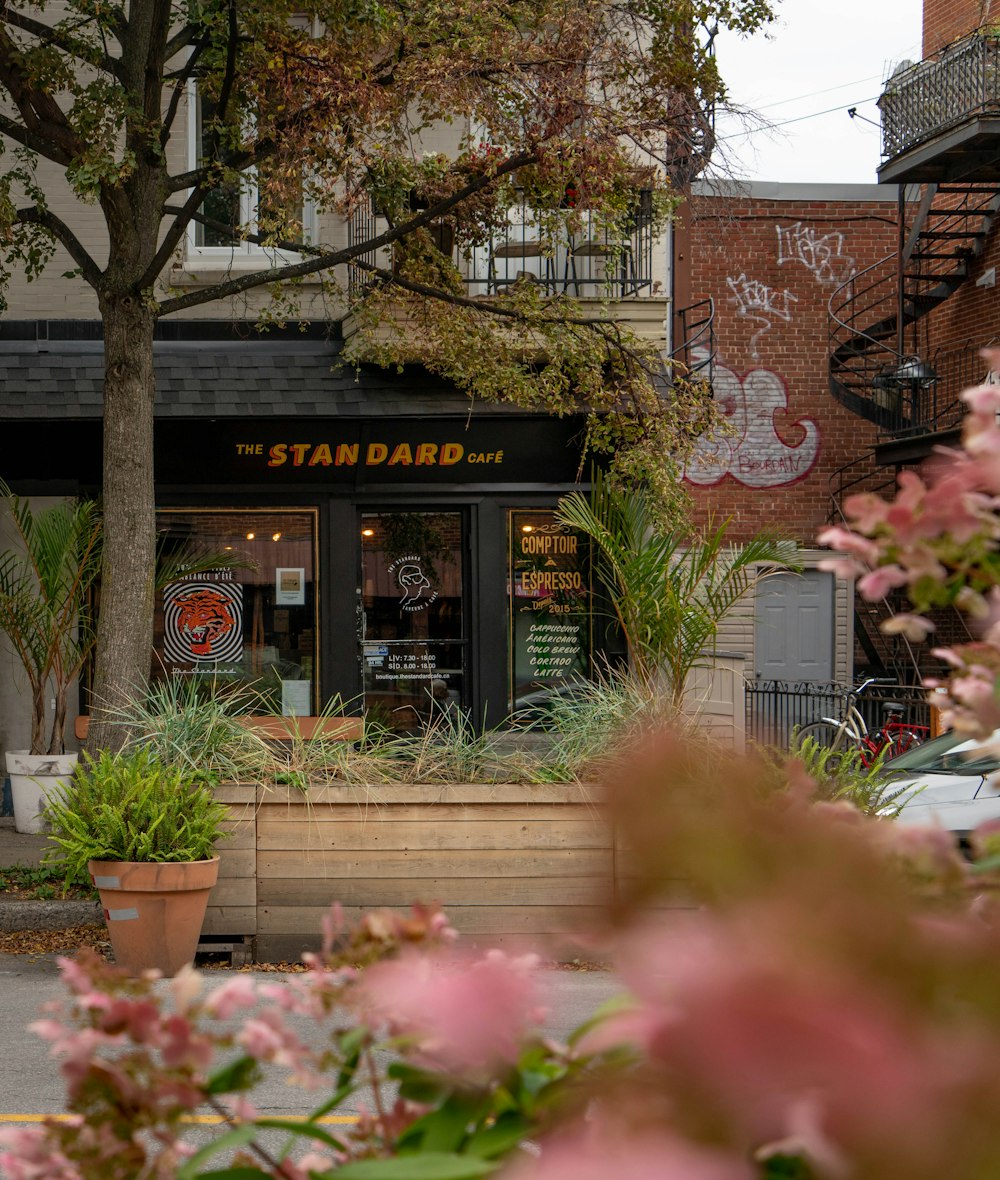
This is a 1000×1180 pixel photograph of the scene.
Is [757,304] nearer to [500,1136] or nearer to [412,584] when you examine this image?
[412,584]

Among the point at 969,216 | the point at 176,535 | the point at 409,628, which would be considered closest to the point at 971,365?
the point at 969,216

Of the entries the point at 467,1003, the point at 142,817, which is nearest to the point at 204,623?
the point at 142,817

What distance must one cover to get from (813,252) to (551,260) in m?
7.03

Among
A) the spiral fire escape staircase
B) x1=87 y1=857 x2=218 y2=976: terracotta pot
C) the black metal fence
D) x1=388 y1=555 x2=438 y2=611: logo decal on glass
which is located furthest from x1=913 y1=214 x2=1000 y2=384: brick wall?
x1=87 y1=857 x2=218 y2=976: terracotta pot

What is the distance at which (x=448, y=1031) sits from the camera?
84cm

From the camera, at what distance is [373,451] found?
46.5ft

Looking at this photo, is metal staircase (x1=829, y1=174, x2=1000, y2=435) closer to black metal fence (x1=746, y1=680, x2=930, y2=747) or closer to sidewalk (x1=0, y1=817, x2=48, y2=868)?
black metal fence (x1=746, y1=680, x2=930, y2=747)

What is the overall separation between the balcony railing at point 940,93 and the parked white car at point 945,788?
871 cm

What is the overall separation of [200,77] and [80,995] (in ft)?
37.6

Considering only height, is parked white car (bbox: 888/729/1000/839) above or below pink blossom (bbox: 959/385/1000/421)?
below

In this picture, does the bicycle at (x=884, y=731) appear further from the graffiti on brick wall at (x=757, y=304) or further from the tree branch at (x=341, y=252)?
the tree branch at (x=341, y=252)

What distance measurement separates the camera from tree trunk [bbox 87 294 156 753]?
33.0 ft

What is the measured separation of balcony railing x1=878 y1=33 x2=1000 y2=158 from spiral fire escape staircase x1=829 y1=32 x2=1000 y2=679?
0.01m

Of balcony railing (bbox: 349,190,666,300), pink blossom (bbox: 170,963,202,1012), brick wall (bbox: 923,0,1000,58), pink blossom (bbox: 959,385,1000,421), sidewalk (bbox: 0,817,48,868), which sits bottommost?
sidewalk (bbox: 0,817,48,868)
